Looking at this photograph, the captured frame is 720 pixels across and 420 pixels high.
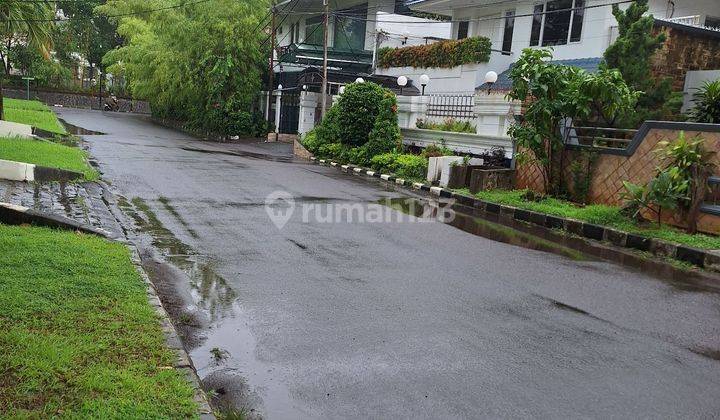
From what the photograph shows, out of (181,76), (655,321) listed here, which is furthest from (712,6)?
(181,76)

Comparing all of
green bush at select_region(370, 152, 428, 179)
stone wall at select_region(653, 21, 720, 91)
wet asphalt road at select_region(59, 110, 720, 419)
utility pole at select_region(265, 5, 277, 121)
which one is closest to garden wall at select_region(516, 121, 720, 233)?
wet asphalt road at select_region(59, 110, 720, 419)

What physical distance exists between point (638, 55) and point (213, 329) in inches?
510

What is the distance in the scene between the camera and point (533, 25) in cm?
2453

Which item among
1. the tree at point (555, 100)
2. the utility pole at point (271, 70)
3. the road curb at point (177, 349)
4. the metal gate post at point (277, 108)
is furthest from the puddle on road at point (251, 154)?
the road curb at point (177, 349)

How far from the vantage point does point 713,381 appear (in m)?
5.02

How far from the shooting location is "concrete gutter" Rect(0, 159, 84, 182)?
1145 centimetres

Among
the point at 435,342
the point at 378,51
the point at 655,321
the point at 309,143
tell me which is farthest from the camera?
the point at 378,51

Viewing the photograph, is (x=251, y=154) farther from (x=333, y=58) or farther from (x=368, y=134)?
(x=333, y=58)

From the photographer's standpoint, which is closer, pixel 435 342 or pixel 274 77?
pixel 435 342

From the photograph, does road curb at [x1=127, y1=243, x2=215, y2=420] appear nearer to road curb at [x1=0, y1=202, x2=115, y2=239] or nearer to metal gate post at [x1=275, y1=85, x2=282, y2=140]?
road curb at [x1=0, y1=202, x2=115, y2=239]

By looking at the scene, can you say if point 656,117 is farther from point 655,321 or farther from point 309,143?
point 309,143

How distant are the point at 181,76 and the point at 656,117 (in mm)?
27542

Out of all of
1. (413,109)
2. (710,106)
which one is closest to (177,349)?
(710,106)

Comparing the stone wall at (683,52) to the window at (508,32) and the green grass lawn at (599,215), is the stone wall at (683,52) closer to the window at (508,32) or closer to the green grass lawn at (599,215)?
the green grass lawn at (599,215)
